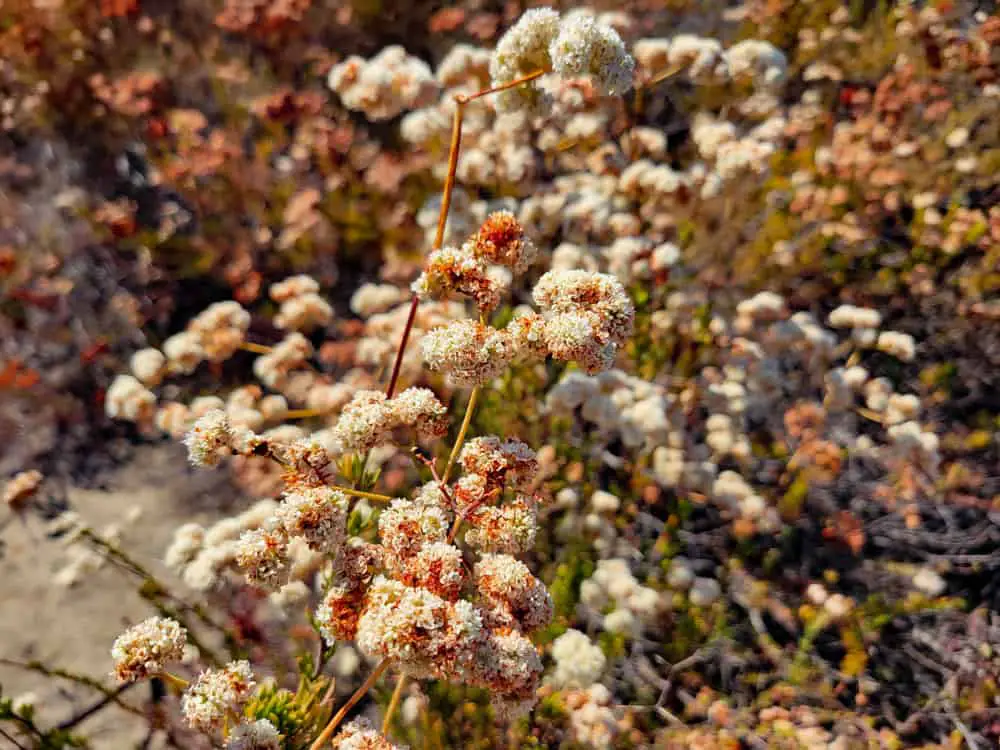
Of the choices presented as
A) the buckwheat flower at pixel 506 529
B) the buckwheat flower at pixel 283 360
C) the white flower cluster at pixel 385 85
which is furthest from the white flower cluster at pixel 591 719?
the white flower cluster at pixel 385 85

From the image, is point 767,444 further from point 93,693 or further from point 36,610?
point 36,610

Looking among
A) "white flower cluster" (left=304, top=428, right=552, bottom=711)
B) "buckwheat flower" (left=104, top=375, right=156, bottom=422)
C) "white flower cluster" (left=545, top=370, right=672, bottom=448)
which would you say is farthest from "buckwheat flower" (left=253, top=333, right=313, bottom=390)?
"white flower cluster" (left=304, top=428, right=552, bottom=711)

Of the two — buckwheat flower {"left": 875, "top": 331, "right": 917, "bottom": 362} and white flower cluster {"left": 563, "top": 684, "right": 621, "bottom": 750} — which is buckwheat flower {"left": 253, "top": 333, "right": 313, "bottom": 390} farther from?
buckwheat flower {"left": 875, "top": 331, "right": 917, "bottom": 362}

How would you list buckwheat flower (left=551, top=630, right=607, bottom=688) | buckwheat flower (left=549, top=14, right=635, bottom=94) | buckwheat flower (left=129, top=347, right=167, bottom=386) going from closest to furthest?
buckwheat flower (left=549, top=14, right=635, bottom=94)
buckwheat flower (left=551, top=630, right=607, bottom=688)
buckwheat flower (left=129, top=347, right=167, bottom=386)

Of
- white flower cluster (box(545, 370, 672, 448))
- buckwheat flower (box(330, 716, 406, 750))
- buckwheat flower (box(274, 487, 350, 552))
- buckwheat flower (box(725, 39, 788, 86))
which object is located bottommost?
buckwheat flower (box(330, 716, 406, 750))

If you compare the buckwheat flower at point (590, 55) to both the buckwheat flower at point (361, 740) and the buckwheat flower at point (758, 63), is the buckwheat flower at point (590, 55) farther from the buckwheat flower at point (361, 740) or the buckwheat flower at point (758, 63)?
the buckwheat flower at point (758, 63)

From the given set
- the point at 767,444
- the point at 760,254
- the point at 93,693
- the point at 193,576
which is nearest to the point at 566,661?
the point at 193,576
